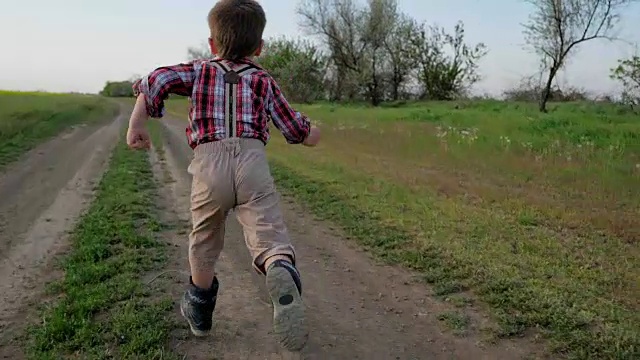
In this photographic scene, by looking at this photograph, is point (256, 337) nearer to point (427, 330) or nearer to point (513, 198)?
point (427, 330)

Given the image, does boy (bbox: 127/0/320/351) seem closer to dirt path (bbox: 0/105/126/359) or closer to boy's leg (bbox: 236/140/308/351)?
boy's leg (bbox: 236/140/308/351)

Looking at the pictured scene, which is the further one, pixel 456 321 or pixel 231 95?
pixel 456 321

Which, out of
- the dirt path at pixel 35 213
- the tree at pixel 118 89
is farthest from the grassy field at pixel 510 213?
the tree at pixel 118 89

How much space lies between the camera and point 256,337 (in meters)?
3.60

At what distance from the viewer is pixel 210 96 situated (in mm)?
2857

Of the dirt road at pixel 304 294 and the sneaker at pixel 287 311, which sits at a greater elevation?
the sneaker at pixel 287 311

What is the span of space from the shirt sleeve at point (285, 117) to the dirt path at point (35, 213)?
6.24ft

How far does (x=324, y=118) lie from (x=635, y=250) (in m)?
17.5

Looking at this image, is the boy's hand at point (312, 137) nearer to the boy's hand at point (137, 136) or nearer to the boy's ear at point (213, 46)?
the boy's ear at point (213, 46)

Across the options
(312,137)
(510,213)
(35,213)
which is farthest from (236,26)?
(35,213)

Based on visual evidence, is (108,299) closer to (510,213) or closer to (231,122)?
(231,122)

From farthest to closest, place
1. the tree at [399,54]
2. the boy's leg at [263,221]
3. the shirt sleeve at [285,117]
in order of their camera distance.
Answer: the tree at [399,54], the shirt sleeve at [285,117], the boy's leg at [263,221]

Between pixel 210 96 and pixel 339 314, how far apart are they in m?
1.82

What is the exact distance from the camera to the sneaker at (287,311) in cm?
262
